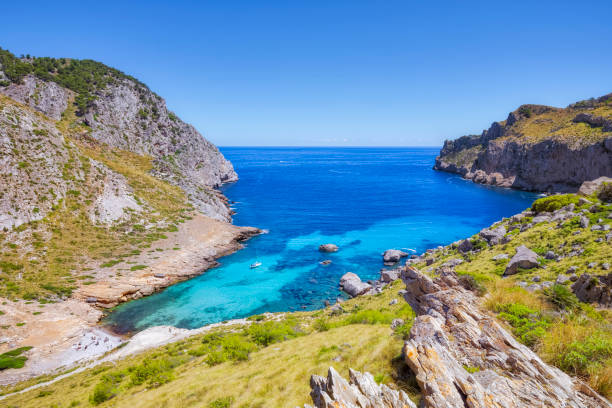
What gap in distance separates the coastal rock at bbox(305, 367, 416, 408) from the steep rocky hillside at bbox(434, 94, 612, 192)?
371 feet

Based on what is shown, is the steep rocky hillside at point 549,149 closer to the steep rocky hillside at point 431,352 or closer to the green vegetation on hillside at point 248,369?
the steep rocky hillside at point 431,352

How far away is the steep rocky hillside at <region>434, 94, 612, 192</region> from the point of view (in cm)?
8769

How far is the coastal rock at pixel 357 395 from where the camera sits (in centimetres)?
790

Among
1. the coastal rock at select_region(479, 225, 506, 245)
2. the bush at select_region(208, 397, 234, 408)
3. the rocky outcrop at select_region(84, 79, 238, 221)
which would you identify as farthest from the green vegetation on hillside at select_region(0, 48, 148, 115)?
the coastal rock at select_region(479, 225, 506, 245)

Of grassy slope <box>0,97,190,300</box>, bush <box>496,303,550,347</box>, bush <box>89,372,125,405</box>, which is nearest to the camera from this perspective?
bush <box>496,303,550,347</box>

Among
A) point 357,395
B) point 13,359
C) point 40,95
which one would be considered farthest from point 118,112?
point 357,395

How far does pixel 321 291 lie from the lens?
39.8 m

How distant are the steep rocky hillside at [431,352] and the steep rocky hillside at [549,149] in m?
86.3

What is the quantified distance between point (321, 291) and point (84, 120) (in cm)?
8497

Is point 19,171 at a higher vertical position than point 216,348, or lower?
higher

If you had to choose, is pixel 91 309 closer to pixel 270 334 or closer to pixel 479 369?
pixel 270 334

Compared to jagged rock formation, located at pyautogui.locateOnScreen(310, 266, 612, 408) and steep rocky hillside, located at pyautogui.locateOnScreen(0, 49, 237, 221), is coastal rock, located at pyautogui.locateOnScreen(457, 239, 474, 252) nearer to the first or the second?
jagged rock formation, located at pyautogui.locateOnScreen(310, 266, 612, 408)

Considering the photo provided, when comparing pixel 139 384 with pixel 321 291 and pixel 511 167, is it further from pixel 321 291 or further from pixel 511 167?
pixel 511 167

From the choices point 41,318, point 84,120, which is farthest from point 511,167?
point 84,120
